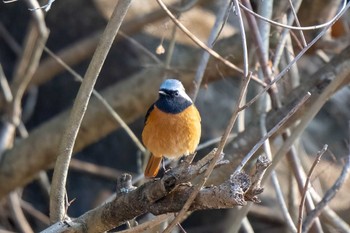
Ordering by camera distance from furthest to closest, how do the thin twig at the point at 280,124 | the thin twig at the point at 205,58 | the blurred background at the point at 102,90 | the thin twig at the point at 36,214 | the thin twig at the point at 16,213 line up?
the blurred background at the point at 102,90 → the thin twig at the point at 36,214 → the thin twig at the point at 16,213 → the thin twig at the point at 205,58 → the thin twig at the point at 280,124

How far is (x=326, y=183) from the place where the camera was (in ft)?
22.4

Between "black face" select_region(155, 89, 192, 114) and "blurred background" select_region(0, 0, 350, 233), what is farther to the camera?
"blurred background" select_region(0, 0, 350, 233)

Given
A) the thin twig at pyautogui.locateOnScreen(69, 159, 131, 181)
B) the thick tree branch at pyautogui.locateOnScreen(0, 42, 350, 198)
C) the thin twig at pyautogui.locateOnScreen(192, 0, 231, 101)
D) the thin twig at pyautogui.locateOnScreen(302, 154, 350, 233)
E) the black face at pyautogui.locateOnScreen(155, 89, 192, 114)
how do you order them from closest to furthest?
the thin twig at pyautogui.locateOnScreen(302, 154, 350, 233) < the black face at pyautogui.locateOnScreen(155, 89, 192, 114) < the thin twig at pyautogui.locateOnScreen(192, 0, 231, 101) < the thick tree branch at pyautogui.locateOnScreen(0, 42, 350, 198) < the thin twig at pyautogui.locateOnScreen(69, 159, 131, 181)

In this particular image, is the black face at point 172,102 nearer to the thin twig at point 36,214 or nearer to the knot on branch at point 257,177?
the knot on branch at point 257,177

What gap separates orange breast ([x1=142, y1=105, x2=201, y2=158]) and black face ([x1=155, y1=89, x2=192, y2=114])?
0.04m

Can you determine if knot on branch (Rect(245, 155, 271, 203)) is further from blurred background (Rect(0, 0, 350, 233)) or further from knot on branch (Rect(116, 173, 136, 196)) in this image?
blurred background (Rect(0, 0, 350, 233))

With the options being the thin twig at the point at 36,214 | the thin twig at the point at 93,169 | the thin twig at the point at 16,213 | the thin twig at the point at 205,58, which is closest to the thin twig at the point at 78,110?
the thin twig at the point at 205,58

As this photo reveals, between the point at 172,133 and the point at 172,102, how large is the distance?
184 millimetres

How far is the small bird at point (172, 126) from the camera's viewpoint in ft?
12.6

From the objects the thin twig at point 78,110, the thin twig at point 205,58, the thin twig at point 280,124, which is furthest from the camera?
the thin twig at point 205,58

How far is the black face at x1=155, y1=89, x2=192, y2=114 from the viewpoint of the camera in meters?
3.93

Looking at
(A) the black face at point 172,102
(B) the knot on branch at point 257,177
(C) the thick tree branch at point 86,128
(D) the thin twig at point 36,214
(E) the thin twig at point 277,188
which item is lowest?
(D) the thin twig at point 36,214

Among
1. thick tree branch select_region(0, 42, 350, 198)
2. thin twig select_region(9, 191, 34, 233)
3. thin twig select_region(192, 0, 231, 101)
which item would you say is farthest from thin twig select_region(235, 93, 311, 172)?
thin twig select_region(9, 191, 34, 233)

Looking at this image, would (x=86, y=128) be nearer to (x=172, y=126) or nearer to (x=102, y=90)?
(x=172, y=126)
